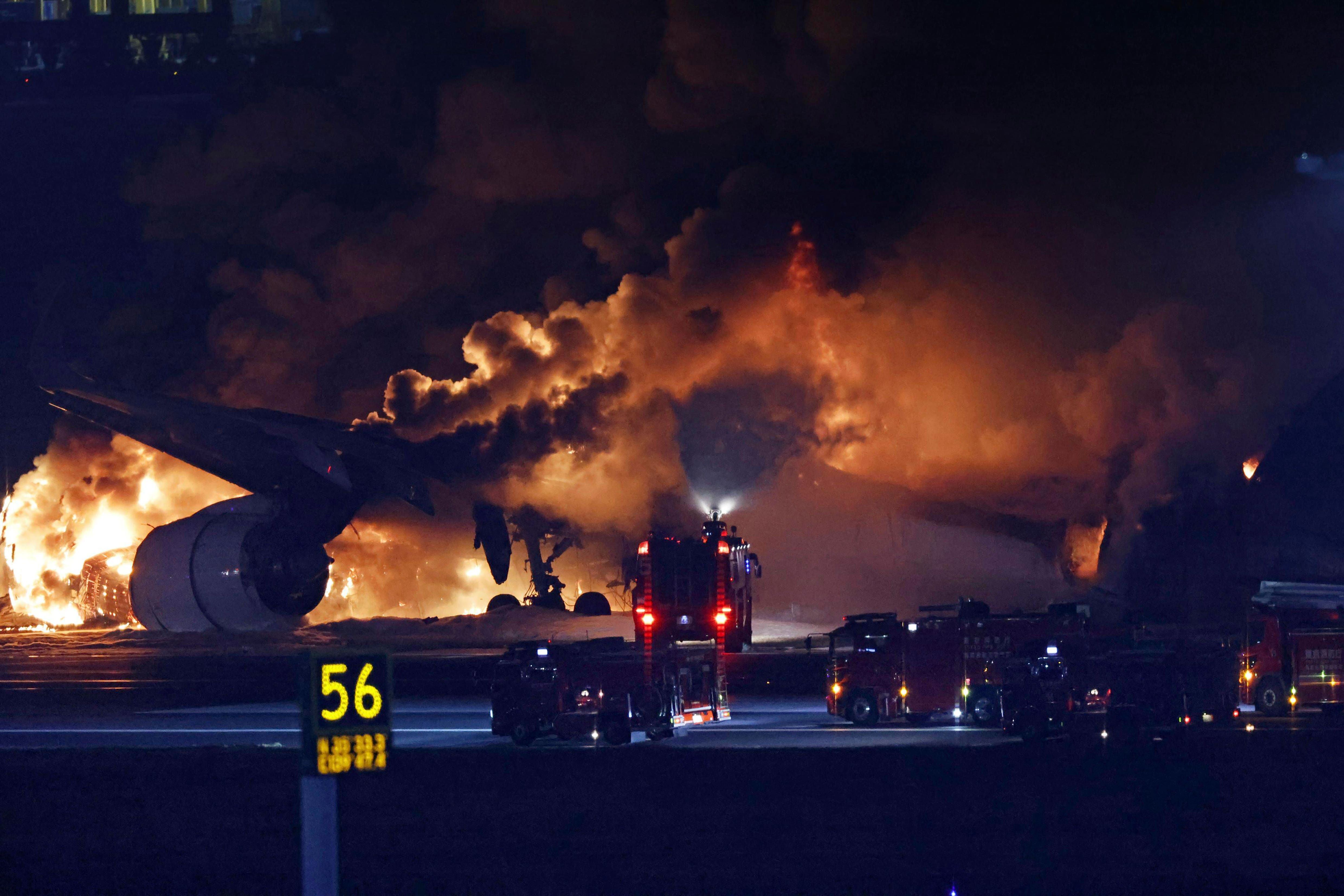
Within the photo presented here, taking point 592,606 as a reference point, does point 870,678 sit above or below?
below

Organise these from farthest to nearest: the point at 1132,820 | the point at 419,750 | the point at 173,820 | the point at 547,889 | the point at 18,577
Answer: the point at 18,577
the point at 419,750
the point at 173,820
the point at 1132,820
the point at 547,889

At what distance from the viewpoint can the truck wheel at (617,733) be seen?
22844 mm

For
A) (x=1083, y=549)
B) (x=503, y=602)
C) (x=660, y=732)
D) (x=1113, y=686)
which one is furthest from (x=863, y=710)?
(x=503, y=602)

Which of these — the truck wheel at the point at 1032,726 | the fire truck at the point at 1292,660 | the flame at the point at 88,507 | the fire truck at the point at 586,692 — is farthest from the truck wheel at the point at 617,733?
the flame at the point at 88,507

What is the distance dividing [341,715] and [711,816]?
6523 mm

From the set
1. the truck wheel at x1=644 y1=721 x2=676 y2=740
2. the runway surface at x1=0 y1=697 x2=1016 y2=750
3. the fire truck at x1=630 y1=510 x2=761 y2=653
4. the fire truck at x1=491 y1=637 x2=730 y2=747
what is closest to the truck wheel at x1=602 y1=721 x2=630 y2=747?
the fire truck at x1=491 y1=637 x2=730 y2=747

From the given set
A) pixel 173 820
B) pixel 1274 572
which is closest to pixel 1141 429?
pixel 1274 572

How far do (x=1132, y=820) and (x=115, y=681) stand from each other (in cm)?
3224

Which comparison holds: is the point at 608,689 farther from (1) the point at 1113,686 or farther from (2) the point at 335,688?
(2) the point at 335,688

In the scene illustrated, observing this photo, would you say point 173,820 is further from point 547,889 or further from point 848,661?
point 848,661

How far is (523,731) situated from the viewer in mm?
23281

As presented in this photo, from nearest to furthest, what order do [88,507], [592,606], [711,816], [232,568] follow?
Result: 1. [711,816]
2. [232,568]
3. [592,606]
4. [88,507]

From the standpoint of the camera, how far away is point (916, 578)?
188 ft

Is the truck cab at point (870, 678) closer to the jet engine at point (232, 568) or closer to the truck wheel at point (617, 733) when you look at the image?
the truck wheel at point (617, 733)
